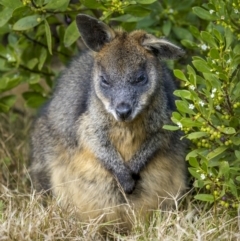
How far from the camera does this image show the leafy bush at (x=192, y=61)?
4.76 m

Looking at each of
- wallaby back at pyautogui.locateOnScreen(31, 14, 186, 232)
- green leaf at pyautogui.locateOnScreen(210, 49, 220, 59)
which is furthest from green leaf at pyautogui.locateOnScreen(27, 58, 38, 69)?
green leaf at pyautogui.locateOnScreen(210, 49, 220, 59)

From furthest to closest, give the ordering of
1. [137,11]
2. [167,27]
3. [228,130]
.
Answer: [167,27]
[137,11]
[228,130]

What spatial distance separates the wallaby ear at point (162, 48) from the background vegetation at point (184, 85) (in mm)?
180

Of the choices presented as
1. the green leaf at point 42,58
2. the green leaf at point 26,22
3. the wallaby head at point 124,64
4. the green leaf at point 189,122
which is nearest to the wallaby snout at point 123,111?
the wallaby head at point 124,64

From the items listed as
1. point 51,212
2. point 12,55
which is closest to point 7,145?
point 12,55

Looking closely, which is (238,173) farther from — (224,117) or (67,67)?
(67,67)

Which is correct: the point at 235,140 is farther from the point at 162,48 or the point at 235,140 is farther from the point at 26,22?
the point at 26,22

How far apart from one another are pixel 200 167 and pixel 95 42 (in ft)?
3.85

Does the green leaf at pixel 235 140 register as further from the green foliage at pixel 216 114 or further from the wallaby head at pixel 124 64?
the wallaby head at pixel 124 64

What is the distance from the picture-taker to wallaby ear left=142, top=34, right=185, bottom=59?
5146mm

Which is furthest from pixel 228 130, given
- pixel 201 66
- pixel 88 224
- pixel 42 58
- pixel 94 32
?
pixel 42 58

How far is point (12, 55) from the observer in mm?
6191

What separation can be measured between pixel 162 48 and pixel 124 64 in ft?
1.06

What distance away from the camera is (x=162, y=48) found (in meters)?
5.23
